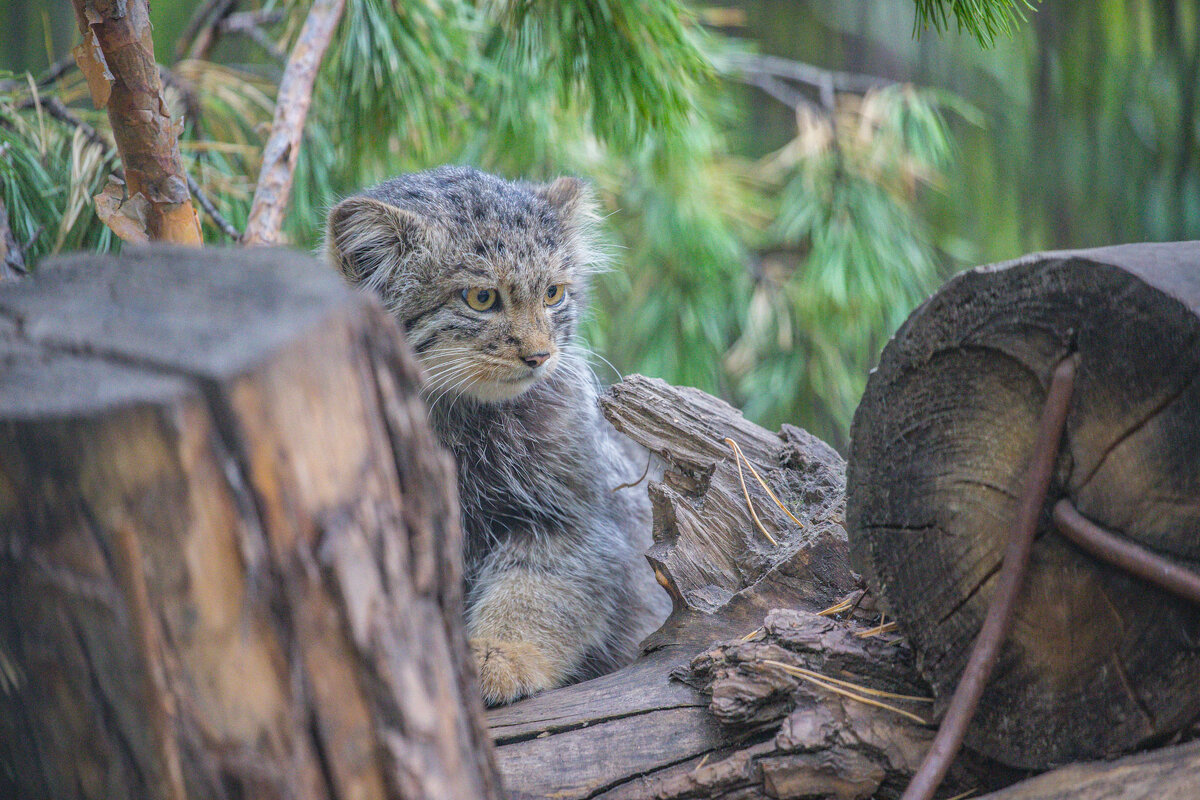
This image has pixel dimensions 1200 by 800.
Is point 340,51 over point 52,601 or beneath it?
over

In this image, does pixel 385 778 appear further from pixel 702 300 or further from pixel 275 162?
pixel 702 300

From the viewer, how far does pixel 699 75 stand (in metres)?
2.18

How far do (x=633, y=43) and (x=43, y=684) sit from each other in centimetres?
172

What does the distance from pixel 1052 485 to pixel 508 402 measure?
131 centimetres

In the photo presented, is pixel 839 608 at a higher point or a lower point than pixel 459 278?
lower

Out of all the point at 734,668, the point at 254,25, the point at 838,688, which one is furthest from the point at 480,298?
the point at 254,25

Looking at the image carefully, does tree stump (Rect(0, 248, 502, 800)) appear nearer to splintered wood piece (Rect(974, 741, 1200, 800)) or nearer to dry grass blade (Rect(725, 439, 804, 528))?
splintered wood piece (Rect(974, 741, 1200, 800))

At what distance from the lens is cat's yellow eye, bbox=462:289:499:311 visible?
2.02 m

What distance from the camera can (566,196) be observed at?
231 cm

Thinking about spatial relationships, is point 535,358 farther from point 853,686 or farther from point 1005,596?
point 1005,596

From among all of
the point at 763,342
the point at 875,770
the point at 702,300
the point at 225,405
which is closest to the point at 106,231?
the point at 225,405

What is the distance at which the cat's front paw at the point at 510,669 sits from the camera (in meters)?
1.68

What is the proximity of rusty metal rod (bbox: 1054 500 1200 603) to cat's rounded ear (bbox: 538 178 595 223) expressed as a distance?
60.2 inches

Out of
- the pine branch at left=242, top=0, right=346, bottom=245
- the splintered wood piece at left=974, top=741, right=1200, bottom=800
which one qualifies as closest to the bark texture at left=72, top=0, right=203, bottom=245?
the pine branch at left=242, top=0, right=346, bottom=245
